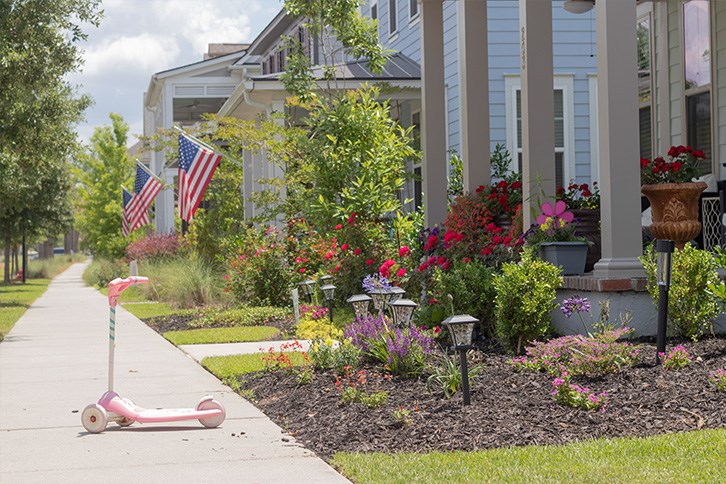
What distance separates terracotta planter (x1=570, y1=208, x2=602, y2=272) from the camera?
34.2ft

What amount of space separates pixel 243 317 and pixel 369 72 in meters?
7.56

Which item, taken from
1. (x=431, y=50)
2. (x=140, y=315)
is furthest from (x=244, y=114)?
(x=431, y=50)

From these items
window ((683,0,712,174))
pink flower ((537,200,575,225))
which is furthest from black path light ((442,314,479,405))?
window ((683,0,712,174))

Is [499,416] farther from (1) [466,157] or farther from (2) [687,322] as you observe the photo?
(1) [466,157]

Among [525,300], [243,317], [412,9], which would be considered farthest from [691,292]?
[412,9]

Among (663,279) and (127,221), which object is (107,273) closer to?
(127,221)

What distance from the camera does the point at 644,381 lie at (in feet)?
24.4

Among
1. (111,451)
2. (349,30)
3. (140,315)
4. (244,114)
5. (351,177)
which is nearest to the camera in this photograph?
(111,451)

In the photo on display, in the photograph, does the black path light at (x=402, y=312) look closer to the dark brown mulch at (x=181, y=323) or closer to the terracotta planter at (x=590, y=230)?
the terracotta planter at (x=590, y=230)

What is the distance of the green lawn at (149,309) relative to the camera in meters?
19.0

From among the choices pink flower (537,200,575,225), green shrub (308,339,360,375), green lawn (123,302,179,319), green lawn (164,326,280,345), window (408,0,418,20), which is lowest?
green lawn (123,302,179,319)

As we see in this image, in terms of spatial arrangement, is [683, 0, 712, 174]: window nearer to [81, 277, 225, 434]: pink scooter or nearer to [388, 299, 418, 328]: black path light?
[388, 299, 418, 328]: black path light

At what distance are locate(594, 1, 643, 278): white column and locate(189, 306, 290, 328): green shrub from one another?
24.7ft

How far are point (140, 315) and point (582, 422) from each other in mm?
13610
